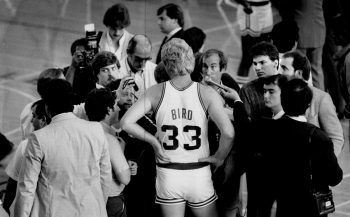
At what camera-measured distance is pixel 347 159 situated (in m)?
9.06

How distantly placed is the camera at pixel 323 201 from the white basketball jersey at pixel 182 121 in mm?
935

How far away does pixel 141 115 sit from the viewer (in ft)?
21.6

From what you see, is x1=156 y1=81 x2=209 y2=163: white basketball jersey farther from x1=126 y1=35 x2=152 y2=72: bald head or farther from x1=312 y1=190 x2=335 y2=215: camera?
x1=126 y1=35 x2=152 y2=72: bald head

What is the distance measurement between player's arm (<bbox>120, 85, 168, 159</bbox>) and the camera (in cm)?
119

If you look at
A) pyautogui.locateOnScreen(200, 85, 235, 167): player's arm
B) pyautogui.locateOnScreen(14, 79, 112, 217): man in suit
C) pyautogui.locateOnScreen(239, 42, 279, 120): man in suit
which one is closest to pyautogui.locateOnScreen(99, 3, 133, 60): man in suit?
pyautogui.locateOnScreen(239, 42, 279, 120): man in suit

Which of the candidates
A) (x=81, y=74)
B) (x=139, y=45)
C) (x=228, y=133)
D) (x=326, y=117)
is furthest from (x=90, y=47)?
(x=326, y=117)

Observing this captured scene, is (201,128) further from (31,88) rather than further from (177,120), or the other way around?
(31,88)

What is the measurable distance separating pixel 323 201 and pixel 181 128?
115 centimetres

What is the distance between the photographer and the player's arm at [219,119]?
650cm

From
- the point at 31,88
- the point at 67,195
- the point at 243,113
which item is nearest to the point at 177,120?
the point at 243,113

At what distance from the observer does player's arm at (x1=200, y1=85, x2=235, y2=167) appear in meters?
6.50

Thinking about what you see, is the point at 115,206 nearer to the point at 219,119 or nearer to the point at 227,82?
the point at 219,119

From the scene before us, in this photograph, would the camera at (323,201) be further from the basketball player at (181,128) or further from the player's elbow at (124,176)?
the player's elbow at (124,176)

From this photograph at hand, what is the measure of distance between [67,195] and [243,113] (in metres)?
1.61
